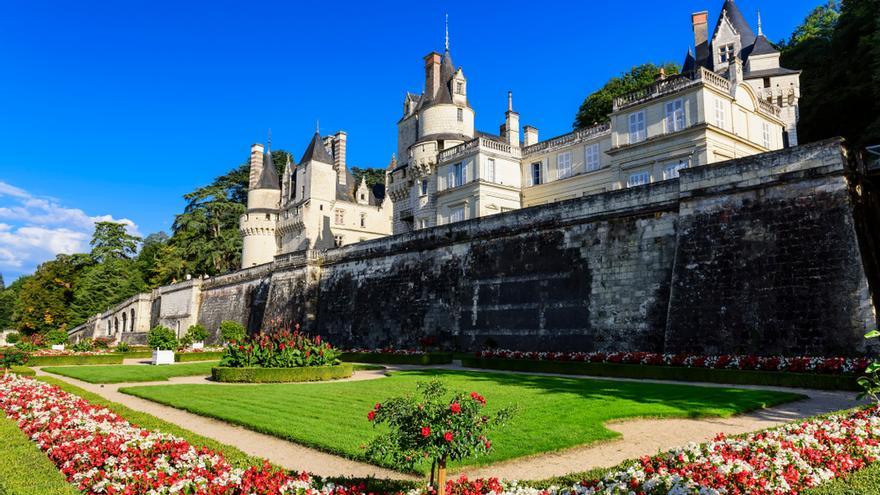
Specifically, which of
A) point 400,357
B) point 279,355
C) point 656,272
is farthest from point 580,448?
point 400,357

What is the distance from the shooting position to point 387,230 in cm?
5816

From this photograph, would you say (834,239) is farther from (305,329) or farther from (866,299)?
(305,329)

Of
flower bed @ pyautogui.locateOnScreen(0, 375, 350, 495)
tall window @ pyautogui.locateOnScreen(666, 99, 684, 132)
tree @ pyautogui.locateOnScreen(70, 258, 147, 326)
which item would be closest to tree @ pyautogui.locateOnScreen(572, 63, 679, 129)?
tall window @ pyautogui.locateOnScreen(666, 99, 684, 132)

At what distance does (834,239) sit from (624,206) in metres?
6.83

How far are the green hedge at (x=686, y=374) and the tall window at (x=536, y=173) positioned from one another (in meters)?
19.0

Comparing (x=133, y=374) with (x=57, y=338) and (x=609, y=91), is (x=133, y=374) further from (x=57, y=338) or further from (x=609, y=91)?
(x=609, y=91)

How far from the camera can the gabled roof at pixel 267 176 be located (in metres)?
58.2

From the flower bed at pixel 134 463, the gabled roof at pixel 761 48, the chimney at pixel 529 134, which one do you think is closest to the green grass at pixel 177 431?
the flower bed at pixel 134 463

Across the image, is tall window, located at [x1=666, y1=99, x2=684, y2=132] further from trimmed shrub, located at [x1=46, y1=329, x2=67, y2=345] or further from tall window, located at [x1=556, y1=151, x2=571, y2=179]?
trimmed shrub, located at [x1=46, y1=329, x2=67, y2=345]

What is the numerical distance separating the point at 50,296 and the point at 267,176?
3223cm

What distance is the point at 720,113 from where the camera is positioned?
27.3 m

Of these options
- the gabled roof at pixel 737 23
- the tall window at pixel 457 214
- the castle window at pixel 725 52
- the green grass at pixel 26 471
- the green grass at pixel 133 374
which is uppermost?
the gabled roof at pixel 737 23

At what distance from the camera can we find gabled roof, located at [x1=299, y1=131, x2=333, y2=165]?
5312 centimetres

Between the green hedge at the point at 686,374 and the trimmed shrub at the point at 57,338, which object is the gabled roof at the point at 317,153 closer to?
the trimmed shrub at the point at 57,338
